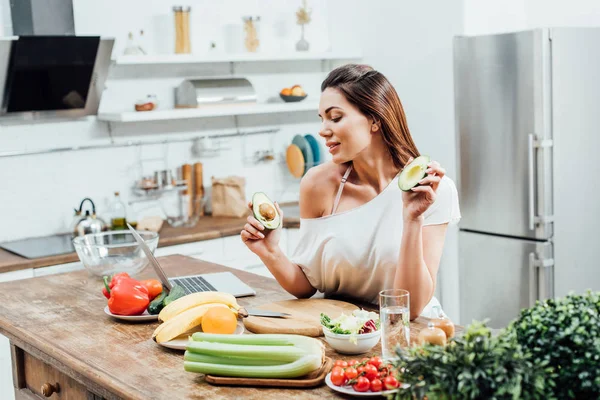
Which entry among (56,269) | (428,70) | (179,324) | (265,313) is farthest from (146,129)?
(179,324)

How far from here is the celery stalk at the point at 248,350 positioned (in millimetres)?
1857

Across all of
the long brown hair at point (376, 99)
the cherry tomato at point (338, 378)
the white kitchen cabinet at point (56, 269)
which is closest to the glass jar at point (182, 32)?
the white kitchen cabinet at point (56, 269)

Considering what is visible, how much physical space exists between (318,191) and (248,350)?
887 mm

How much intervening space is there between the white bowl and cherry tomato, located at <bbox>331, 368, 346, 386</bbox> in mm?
210

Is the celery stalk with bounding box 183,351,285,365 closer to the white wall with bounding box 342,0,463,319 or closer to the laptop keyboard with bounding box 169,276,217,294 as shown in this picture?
the laptop keyboard with bounding box 169,276,217,294

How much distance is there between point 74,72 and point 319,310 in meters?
2.51

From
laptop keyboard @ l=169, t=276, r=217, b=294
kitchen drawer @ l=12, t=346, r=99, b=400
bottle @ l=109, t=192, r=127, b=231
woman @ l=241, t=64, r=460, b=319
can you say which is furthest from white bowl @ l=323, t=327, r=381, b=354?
bottle @ l=109, t=192, r=127, b=231

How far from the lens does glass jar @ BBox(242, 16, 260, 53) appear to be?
507 centimetres

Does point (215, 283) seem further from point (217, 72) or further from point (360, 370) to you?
point (217, 72)

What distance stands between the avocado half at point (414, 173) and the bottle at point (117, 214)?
2.63 metres

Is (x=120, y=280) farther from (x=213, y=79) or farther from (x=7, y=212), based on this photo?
(x=213, y=79)

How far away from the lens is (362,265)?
2.55 m

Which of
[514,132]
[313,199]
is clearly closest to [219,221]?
[514,132]

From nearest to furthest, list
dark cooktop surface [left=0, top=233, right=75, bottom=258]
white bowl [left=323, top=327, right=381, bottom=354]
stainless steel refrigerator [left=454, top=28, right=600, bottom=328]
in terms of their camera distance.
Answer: white bowl [left=323, top=327, right=381, bottom=354], dark cooktop surface [left=0, top=233, right=75, bottom=258], stainless steel refrigerator [left=454, top=28, right=600, bottom=328]
